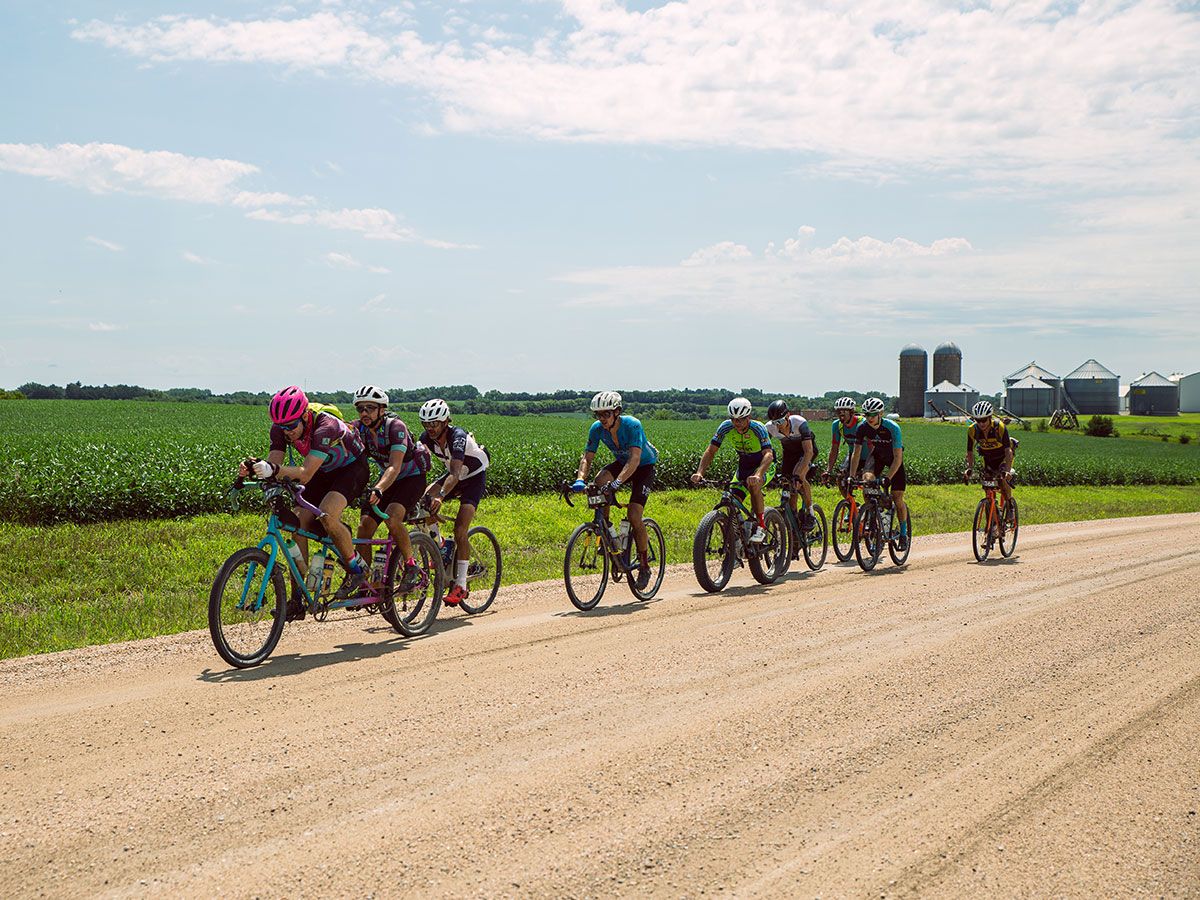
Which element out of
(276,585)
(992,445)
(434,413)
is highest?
(434,413)

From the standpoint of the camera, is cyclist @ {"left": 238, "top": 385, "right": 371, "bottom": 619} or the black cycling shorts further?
the black cycling shorts

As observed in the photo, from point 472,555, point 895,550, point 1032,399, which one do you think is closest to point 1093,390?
point 1032,399

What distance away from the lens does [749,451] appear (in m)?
12.4

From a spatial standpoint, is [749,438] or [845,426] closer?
[749,438]

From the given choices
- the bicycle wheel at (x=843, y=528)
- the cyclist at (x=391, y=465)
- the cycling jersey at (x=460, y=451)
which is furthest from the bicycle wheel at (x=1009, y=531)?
the cyclist at (x=391, y=465)

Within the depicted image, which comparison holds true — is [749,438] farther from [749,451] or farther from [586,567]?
[586,567]

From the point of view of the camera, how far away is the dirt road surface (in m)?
3.98

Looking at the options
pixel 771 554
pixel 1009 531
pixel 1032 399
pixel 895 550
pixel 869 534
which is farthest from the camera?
pixel 1032 399

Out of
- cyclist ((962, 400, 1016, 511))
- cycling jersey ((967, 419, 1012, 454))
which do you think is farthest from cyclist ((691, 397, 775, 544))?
cycling jersey ((967, 419, 1012, 454))

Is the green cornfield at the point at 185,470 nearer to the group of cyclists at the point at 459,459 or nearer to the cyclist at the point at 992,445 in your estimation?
the group of cyclists at the point at 459,459

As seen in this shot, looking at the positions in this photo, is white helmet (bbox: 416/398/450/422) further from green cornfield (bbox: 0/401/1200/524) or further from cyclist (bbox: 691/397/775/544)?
green cornfield (bbox: 0/401/1200/524)

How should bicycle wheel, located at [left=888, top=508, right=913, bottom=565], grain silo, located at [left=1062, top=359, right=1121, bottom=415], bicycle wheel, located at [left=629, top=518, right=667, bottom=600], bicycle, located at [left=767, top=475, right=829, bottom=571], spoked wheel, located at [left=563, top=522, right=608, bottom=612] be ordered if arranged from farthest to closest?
grain silo, located at [left=1062, top=359, right=1121, bottom=415], bicycle wheel, located at [left=888, top=508, right=913, bottom=565], bicycle, located at [left=767, top=475, right=829, bottom=571], bicycle wheel, located at [left=629, top=518, right=667, bottom=600], spoked wheel, located at [left=563, top=522, right=608, bottom=612]

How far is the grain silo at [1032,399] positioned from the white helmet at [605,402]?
105m

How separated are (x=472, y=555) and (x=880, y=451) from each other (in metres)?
6.59
